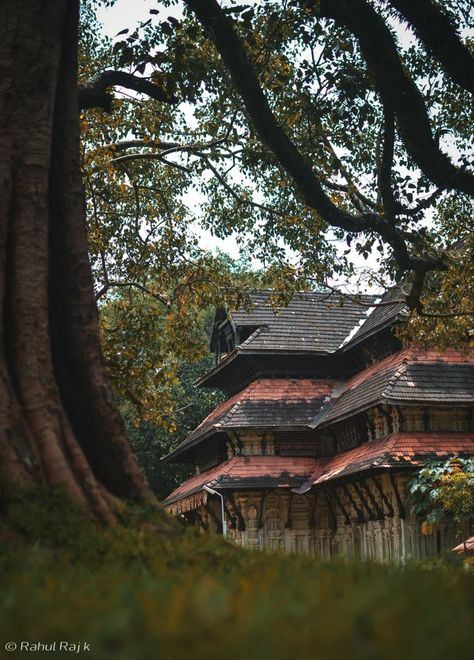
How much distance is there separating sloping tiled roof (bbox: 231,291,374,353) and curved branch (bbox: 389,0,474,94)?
50.7 ft

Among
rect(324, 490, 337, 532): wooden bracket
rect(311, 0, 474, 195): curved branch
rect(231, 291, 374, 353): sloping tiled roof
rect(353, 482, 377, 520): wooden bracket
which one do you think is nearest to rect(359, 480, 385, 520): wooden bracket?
rect(353, 482, 377, 520): wooden bracket

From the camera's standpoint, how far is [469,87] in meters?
8.74

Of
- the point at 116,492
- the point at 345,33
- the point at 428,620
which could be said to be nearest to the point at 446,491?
the point at 345,33

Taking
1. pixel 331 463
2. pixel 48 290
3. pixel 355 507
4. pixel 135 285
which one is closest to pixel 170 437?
pixel 331 463

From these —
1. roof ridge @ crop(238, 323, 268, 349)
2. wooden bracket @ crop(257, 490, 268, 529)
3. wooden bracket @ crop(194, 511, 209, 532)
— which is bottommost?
wooden bracket @ crop(194, 511, 209, 532)

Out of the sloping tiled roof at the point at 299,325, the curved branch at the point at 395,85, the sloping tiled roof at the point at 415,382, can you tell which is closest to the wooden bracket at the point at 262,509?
the sloping tiled roof at the point at 415,382

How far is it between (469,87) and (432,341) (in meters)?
7.56

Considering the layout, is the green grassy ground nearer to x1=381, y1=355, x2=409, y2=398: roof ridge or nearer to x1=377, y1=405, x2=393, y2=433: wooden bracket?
x1=381, y1=355, x2=409, y2=398: roof ridge

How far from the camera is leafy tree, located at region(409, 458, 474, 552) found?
15.4 meters

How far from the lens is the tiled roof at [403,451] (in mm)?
18031

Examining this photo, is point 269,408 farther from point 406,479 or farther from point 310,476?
point 406,479

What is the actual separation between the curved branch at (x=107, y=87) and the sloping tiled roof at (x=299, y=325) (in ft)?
50.0

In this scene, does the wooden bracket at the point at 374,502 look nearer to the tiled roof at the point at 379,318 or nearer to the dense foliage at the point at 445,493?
the dense foliage at the point at 445,493

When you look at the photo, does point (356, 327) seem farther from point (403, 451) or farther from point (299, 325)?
point (403, 451)
